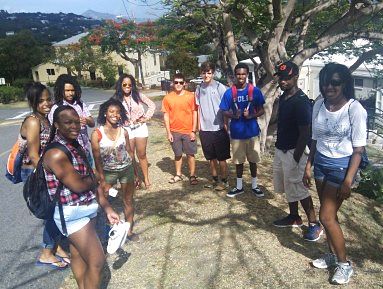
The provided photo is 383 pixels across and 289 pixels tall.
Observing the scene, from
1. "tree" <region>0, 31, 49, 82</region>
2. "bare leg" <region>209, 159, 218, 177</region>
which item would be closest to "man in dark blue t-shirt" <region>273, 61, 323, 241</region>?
"bare leg" <region>209, 159, 218, 177</region>

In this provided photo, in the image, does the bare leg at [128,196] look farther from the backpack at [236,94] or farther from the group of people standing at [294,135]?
the backpack at [236,94]

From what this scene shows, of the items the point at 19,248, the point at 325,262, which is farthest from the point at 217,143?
Result: the point at 19,248

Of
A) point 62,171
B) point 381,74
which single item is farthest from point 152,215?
point 381,74

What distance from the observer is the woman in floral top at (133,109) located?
5328 millimetres

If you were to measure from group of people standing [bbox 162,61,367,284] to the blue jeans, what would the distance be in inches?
89.2

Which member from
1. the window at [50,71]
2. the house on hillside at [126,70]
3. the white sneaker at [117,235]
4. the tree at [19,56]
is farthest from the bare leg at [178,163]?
the tree at [19,56]

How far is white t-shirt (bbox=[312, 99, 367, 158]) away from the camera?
303 centimetres

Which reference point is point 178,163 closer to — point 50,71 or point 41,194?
point 41,194

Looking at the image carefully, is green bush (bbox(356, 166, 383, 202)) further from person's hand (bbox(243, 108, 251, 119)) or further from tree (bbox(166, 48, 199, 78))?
tree (bbox(166, 48, 199, 78))

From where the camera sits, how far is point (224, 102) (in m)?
5.06

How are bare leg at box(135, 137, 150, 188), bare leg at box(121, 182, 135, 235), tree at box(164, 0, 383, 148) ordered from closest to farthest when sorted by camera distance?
bare leg at box(121, 182, 135, 235), bare leg at box(135, 137, 150, 188), tree at box(164, 0, 383, 148)

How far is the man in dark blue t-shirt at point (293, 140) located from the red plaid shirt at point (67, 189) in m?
2.03

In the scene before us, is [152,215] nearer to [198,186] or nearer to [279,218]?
[198,186]

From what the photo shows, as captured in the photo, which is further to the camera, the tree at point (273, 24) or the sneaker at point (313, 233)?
A: the tree at point (273, 24)
